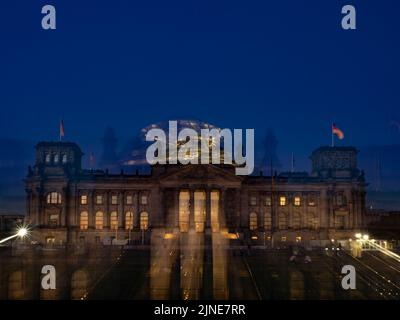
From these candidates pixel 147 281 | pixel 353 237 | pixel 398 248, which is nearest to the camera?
pixel 147 281

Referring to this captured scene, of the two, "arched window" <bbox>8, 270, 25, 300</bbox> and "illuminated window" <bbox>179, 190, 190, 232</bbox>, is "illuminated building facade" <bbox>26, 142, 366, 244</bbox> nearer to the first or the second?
"illuminated window" <bbox>179, 190, 190, 232</bbox>

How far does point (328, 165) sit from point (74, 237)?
164ft

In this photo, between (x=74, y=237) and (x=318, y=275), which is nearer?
(x=318, y=275)

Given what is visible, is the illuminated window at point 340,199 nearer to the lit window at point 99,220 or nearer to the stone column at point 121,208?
the stone column at point 121,208

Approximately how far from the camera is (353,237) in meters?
120

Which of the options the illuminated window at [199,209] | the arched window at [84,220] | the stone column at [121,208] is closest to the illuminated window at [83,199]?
the arched window at [84,220]

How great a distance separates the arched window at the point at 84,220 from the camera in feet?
401

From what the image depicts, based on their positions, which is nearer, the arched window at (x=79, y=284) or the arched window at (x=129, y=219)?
the arched window at (x=79, y=284)

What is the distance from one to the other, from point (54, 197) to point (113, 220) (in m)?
11.6

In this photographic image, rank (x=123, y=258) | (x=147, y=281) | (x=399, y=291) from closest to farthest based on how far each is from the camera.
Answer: (x=399, y=291), (x=147, y=281), (x=123, y=258)

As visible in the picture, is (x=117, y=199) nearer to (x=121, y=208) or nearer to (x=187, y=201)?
(x=121, y=208)

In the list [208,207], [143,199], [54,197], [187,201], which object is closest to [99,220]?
[143,199]
